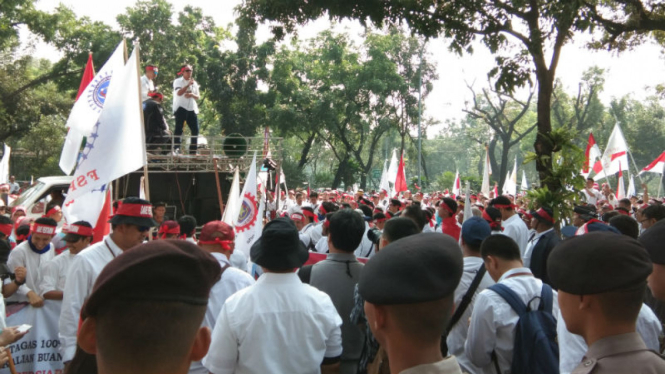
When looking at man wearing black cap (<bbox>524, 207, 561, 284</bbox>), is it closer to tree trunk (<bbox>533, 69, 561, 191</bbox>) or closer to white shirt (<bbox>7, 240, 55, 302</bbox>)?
tree trunk (<bbox>533, 69, 561, 191</bbox>)

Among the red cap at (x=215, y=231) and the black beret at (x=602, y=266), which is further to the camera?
the red cap at (x=215, y=231)

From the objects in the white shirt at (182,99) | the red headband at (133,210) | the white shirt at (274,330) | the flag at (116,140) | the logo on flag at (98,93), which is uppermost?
the white shirt at (182,99)

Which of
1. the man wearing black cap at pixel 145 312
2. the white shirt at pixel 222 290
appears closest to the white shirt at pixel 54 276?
the white shirt at pixel 222 290

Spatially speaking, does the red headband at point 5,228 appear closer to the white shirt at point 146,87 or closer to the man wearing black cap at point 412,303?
the man wearing black cap at point 412,303

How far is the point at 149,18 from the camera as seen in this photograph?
3203cm

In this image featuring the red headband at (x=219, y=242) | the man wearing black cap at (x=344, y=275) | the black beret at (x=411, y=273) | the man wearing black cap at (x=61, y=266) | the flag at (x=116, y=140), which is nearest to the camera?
the black beret at (x=411, y=273)

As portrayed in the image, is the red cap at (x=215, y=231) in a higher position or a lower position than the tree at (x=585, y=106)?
lower

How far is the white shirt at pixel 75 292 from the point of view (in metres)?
4.42

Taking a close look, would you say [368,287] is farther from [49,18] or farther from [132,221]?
[49,18]

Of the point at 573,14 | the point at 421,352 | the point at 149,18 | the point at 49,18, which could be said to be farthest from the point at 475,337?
the point at 149,18

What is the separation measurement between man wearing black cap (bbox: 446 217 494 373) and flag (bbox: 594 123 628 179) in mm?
15542

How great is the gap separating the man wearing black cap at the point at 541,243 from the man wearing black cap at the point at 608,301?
14.9 ft

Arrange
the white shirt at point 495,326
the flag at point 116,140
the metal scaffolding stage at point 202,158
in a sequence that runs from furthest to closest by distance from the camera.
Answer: the metal scaffolding stage at point 202,158 < the flag at point 116,140 < the white shirt at point 495,326

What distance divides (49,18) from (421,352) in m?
30.0
